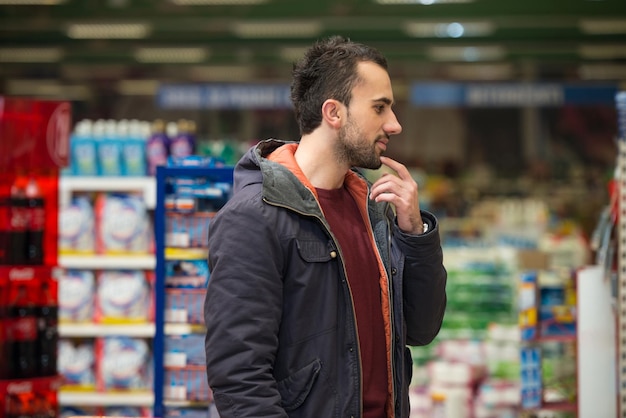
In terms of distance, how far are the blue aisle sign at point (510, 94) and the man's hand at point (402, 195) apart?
9.66 metres

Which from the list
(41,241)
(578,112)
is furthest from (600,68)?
(41,241)

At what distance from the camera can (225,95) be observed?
12.2m

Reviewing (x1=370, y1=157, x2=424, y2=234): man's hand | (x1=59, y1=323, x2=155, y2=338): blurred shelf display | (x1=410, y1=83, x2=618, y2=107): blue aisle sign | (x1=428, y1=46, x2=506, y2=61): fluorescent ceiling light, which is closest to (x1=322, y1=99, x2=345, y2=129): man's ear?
(x1=370, y1=157, x2=424, y2=234): man's hand

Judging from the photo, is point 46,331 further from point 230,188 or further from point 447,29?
point 447,29

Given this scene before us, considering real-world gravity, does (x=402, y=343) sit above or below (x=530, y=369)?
above

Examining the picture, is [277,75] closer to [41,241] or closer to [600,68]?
[600,68]

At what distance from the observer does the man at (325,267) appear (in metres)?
2.45

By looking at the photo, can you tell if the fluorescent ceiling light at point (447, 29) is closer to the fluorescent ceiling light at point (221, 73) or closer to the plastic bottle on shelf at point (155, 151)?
the fluorescent ceiling light at point (221, 73)

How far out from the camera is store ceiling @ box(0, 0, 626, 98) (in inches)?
506

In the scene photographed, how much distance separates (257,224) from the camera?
8.24 ft

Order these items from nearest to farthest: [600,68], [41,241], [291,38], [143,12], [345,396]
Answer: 1. [345,396]
2. [41,241]
3. [143,12]
4. [291,38]
5. [600,68]

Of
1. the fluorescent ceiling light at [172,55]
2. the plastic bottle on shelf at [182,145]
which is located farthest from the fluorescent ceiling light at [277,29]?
the plastic bottle on shelf at [182,145]

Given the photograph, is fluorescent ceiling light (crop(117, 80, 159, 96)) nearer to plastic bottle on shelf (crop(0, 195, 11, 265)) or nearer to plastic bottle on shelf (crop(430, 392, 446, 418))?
plastic bottle on shelf (crop(430, 392, 446, 418))

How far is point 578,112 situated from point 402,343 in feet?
49.1
